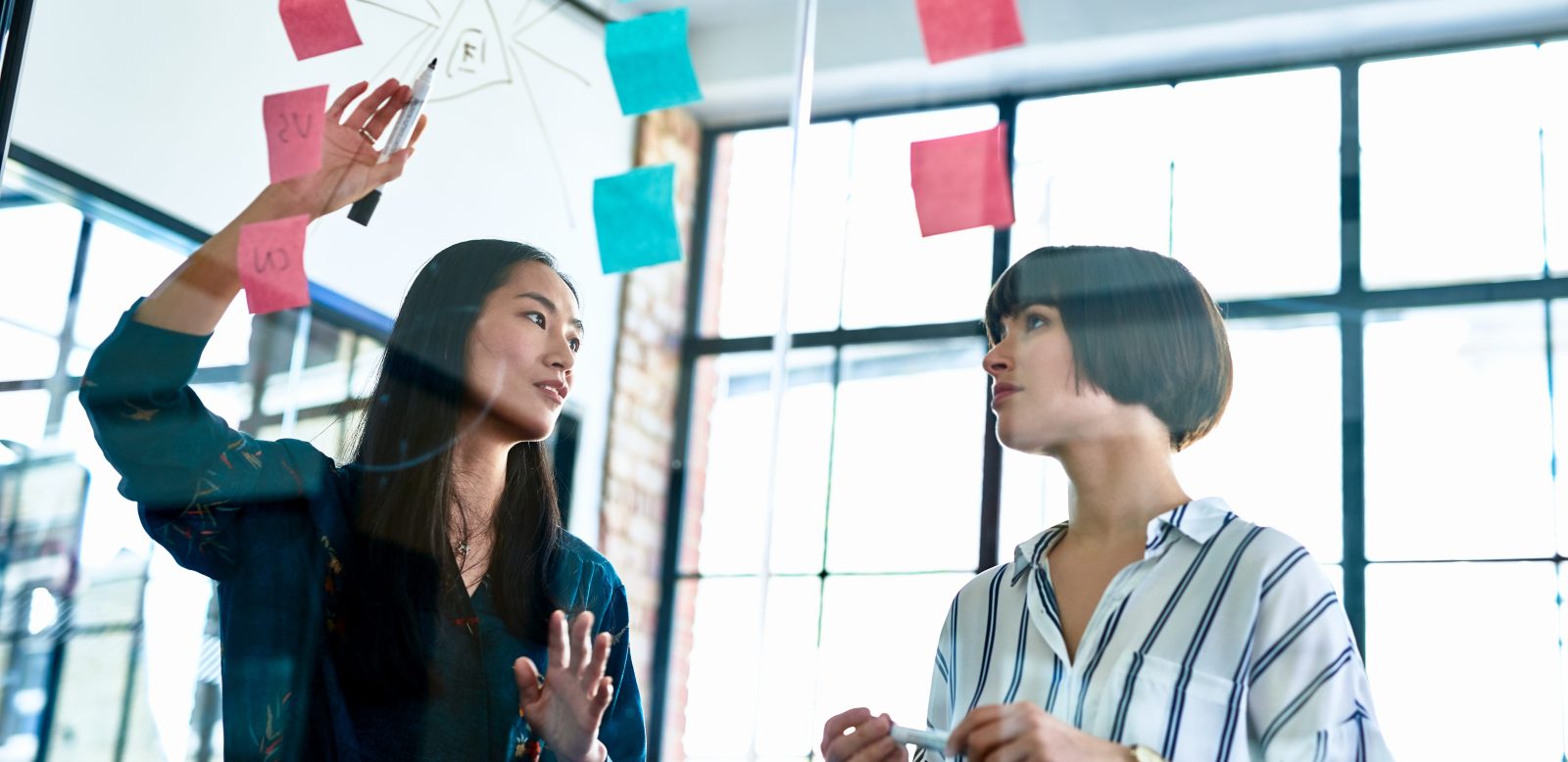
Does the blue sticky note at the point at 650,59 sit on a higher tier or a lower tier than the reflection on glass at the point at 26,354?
higher

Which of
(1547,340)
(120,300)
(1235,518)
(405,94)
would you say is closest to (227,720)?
(120,300)

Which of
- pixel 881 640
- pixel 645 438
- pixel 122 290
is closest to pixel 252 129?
pixel 122 290

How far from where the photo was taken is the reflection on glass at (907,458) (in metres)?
1.75

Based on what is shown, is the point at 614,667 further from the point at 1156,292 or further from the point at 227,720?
the point at 1156,292

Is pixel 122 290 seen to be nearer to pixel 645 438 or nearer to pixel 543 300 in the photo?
pixel 543 300

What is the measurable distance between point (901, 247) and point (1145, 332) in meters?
0.77

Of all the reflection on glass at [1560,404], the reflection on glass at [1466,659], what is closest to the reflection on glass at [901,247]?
the reflection on glass at [1466,659]

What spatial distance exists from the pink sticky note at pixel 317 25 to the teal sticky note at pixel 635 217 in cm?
24

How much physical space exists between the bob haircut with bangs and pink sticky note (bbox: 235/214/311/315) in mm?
557

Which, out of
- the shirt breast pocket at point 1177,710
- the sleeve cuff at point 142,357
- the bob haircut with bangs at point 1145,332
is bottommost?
the shirt breast pocket at point 1177,710

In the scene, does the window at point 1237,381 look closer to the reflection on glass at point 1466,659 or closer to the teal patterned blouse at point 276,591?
the reflection on glass at point 1466,659

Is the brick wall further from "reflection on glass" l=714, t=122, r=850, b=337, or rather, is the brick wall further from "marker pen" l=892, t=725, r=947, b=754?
"marker pen" l=892, t=725, r=947, b=754

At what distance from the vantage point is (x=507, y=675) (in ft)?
3.45

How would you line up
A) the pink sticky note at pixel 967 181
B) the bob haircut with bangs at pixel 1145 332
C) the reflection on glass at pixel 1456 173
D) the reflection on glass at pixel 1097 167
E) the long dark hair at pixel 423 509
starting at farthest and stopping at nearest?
the reflection on glass at pixel 1456 173 < the reflection on glass at pixel 1097 167 < the pink sticky note at pixel 967 181 < the long dark hair at pixel 423 509 < the bob haircut with bangs at pixel 1145 332
